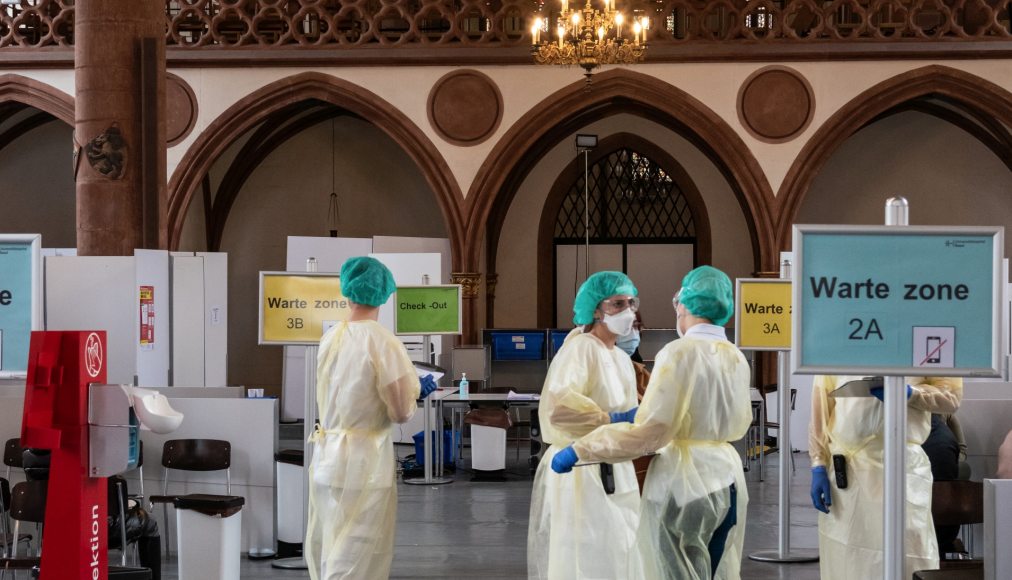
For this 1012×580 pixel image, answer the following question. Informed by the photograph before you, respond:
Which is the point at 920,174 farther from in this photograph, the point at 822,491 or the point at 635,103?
the point at 822,491

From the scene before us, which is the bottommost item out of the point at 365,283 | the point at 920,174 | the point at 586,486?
the point at 586,486

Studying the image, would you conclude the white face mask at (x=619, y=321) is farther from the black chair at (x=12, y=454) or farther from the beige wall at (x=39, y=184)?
the beige wall at (x=39, y=184)

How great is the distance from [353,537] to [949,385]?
235 centimetres

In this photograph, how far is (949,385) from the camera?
4.30 metres

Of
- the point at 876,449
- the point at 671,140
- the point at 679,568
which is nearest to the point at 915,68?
the point at 671,140

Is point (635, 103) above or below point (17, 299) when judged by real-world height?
above

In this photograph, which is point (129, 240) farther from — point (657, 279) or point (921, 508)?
point (657, 279)

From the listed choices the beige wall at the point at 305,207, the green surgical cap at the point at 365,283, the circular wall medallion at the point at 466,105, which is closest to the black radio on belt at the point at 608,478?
the green surgical cap at the point at 365,283

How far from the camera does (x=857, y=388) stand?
11.0ft

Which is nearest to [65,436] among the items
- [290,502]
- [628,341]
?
[628,341]

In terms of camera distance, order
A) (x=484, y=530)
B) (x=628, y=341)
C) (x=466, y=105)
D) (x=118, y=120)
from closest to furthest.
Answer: (x=628, y=341)
(x=484, y=530)
(x=118, y=120)
(x=466, y=105)

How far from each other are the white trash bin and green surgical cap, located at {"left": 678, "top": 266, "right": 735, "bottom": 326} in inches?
96.7

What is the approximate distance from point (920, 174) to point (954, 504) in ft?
32.3

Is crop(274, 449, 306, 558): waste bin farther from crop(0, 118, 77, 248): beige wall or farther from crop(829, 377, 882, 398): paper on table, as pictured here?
crop(0, 118, 77, 248): beige wall
